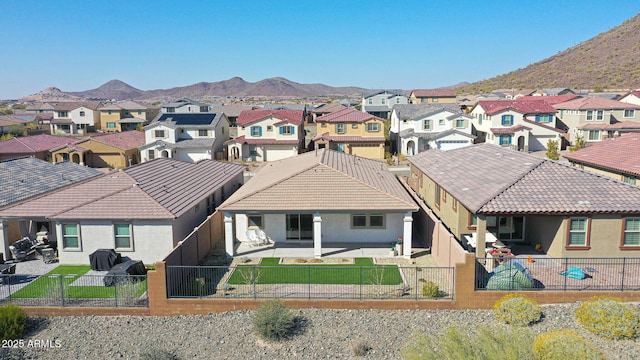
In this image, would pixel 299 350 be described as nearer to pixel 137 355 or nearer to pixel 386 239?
pixel 137 355

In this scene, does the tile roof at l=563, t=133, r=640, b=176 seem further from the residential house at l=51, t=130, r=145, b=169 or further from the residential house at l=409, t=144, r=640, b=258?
the residential house at l=51, t=130, r=145, b=169

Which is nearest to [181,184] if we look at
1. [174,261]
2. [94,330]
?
[174,261]

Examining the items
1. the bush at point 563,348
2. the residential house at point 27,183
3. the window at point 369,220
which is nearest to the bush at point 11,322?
the residential house at point 27,183

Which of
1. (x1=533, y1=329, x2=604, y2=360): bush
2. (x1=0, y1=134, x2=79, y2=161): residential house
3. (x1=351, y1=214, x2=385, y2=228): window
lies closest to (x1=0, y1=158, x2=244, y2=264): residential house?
(x1=351, y1=214, x2=385, y2=228): window

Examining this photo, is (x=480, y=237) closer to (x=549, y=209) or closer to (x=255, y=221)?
(x=549, y=209)

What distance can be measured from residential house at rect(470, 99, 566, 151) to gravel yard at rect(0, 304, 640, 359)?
4259 centimetres

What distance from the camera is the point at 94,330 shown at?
15.6 meters

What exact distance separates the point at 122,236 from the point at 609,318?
1904cm

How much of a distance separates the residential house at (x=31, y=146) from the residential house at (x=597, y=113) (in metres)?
59.7

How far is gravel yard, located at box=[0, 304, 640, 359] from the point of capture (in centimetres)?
1401

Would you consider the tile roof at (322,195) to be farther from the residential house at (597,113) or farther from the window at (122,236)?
the residential house at (597,113)

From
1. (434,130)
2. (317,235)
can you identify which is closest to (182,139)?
(434,130)

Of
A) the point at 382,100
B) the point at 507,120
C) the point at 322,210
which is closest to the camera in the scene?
the point at 322,210

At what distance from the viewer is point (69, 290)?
18312 mm
